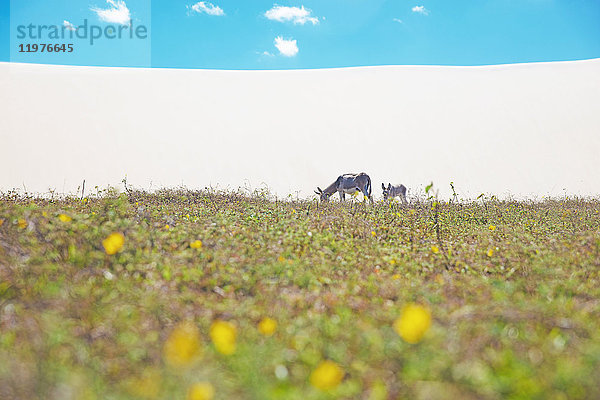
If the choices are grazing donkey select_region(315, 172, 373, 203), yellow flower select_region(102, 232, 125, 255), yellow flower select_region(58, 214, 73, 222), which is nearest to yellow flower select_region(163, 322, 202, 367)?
yellow flower select_region(102, 232, 125, 255)

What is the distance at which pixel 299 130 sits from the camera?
25.6 m

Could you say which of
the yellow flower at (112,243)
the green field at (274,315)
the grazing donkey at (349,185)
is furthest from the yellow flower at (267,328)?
the grazing donkey at (349,185)

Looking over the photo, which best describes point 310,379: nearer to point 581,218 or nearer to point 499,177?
point 581,218

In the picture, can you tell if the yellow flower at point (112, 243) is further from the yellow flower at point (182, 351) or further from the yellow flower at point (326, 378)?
the yellow flower at point (326, 378)

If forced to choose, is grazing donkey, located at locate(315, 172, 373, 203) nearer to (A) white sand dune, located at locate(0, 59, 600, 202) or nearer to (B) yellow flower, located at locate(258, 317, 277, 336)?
(A) white sand dune, located at locate(0, 59, 600, 202)

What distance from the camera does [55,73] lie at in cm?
2989

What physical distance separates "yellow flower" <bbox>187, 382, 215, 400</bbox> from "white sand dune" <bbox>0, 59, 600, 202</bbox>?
54.9ft

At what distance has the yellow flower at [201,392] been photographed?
182 centimetres

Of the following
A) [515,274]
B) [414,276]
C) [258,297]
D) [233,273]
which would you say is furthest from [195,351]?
[515,274]

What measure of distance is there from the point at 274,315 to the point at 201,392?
1.19m

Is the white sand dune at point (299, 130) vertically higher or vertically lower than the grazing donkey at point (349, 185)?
higher

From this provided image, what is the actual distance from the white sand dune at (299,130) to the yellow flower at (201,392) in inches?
659

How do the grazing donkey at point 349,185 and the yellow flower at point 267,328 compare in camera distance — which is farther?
the grazing donkey at point 349,185

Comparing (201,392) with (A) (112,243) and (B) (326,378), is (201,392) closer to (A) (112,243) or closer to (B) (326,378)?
(B) (326,378)
